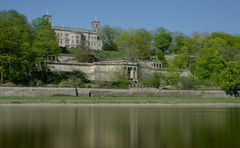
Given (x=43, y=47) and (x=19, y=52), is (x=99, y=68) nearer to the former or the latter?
(x=43, y=47)

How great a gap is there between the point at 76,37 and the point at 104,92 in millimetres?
57401

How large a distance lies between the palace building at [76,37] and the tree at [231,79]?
152 feet

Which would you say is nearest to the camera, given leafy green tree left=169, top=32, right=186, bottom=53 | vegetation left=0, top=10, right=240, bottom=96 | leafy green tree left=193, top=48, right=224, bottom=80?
vegetation left=0, top=10, right=240, bottom=96

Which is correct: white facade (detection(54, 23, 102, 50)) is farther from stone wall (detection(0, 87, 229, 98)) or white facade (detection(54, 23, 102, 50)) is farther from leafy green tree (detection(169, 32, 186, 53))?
stone wall (detection(0, 87, 229, 98))

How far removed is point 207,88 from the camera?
3014 inches

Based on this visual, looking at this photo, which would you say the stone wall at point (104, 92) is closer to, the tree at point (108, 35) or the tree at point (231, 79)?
the tree at point (231, 79)

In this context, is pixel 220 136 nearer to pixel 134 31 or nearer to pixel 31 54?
pixel 31 54

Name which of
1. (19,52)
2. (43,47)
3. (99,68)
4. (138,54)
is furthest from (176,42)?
(19,52)

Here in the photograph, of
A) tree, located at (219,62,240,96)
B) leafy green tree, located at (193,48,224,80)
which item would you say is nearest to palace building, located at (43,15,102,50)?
leafy green tree, located at (193,48,224,80)

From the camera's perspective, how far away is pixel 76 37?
12225 centimetres

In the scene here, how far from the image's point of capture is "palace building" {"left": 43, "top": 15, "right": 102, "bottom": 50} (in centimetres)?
11919

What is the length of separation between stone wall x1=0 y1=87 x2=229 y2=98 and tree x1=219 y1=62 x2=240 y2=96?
4.58 feet

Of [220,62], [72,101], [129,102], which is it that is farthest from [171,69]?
[72,101]

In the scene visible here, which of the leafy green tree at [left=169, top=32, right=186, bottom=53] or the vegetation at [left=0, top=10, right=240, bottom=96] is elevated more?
the leafy green tree at [left=169, top=32, right=186, bottom=53]
